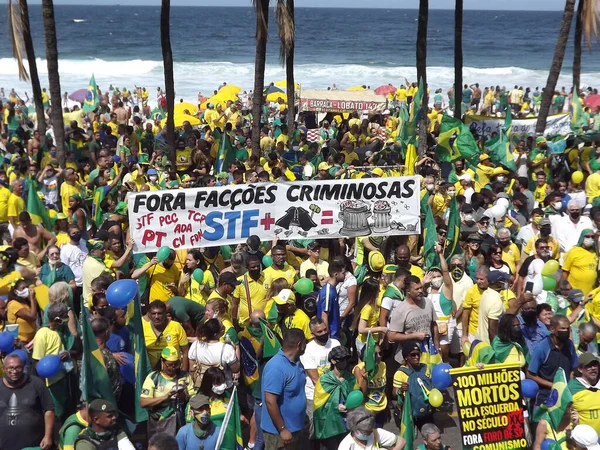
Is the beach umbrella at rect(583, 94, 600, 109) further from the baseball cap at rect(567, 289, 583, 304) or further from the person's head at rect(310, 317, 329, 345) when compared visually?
the person's head at rect(310, 317, 329, 345)

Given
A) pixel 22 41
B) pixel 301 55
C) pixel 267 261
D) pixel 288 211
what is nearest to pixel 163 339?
pixel 267 261

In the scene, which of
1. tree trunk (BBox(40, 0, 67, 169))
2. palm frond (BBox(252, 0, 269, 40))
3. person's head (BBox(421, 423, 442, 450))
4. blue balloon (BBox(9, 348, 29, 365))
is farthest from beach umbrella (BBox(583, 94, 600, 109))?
blue balloon (BBox(9, 348, 29, 365))

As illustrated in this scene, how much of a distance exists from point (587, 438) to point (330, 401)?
187cm

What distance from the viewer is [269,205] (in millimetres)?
9594

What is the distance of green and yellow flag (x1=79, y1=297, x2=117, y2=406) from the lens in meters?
5.91

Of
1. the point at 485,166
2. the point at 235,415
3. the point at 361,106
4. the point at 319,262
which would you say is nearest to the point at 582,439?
the point at 235,415

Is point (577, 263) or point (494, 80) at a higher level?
point (577, 263)

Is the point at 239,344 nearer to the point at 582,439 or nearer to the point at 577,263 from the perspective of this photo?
the point at 582,439

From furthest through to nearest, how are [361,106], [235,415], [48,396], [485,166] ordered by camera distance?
1. [361,106]
2. [485,166]
3. [48,396]
4. [235,415]

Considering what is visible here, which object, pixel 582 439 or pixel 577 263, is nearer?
pixel 582 439

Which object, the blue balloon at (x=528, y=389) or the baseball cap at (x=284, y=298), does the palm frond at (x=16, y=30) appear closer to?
the baseball cap at (x=284, y=298)

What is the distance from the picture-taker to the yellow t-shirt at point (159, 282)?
835 cm

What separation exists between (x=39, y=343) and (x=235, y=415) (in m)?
1.96

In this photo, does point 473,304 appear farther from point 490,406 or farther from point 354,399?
point 354,399
